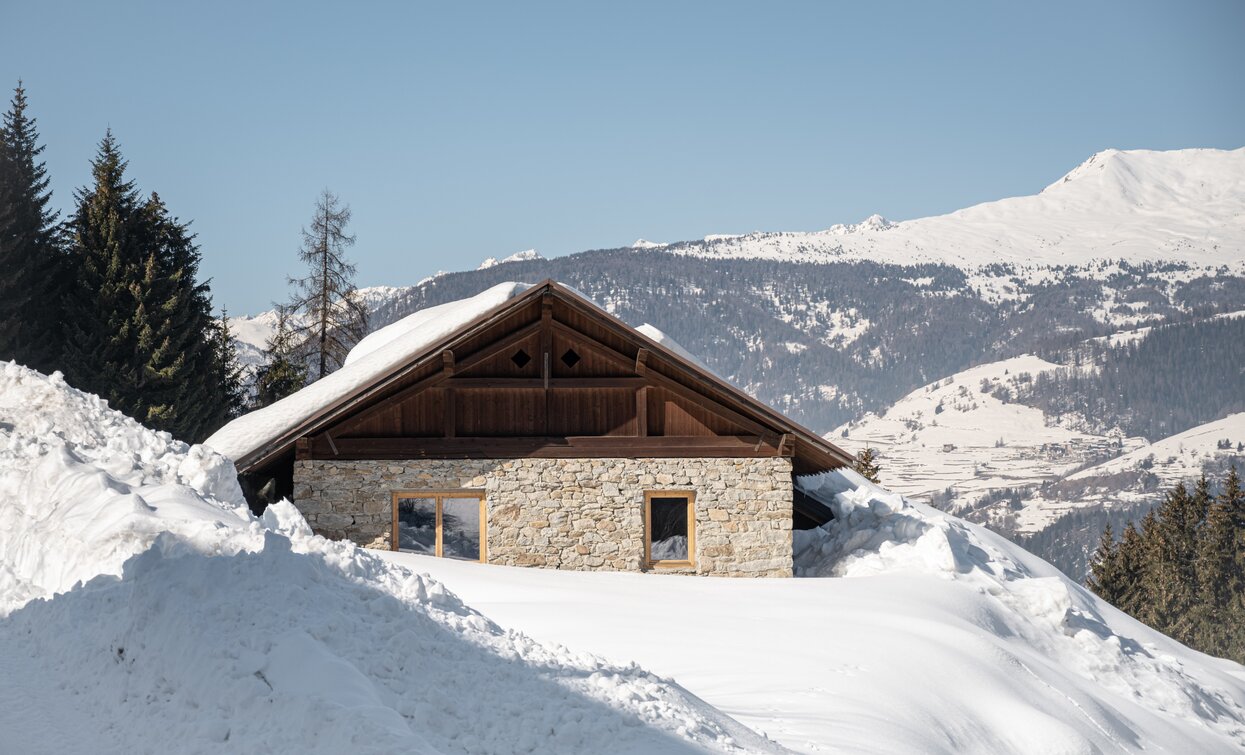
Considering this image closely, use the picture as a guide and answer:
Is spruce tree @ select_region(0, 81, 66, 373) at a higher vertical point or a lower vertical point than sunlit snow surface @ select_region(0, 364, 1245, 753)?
higher

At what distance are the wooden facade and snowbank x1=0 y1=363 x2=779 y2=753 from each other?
7.73m

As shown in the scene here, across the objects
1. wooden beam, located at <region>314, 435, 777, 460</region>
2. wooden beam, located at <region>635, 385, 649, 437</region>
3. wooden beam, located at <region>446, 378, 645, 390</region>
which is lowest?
wooden beam, located at <region>314, 435, 777, 460</region>

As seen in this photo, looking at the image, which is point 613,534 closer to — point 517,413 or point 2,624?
point 517,413

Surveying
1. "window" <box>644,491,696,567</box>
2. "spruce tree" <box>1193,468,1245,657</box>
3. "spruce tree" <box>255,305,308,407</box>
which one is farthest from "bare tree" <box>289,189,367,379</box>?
"spruce tree" <box>1193,468,1245,657</box>

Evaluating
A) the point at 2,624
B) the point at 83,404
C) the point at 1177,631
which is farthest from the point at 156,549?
the point at 1177,631

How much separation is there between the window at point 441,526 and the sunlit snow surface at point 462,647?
1.72 meters

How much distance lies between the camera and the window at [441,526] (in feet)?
63.8

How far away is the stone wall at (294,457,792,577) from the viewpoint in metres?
18.9

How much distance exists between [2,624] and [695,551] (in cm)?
1134

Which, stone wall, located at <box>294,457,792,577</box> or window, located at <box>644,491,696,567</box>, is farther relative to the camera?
window, located at <box>644,491,696,567</box>

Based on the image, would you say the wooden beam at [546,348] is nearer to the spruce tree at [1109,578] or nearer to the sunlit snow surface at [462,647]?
the sunlit snow surface at [462,647]

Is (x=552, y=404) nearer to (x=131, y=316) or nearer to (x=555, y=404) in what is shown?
(x=555, y=404)

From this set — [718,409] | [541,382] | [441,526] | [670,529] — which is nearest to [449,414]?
[541,382]

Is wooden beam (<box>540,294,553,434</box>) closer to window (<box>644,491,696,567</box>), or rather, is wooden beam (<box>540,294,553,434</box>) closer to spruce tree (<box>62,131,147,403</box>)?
window (<box>644,491,696,567</box>)
